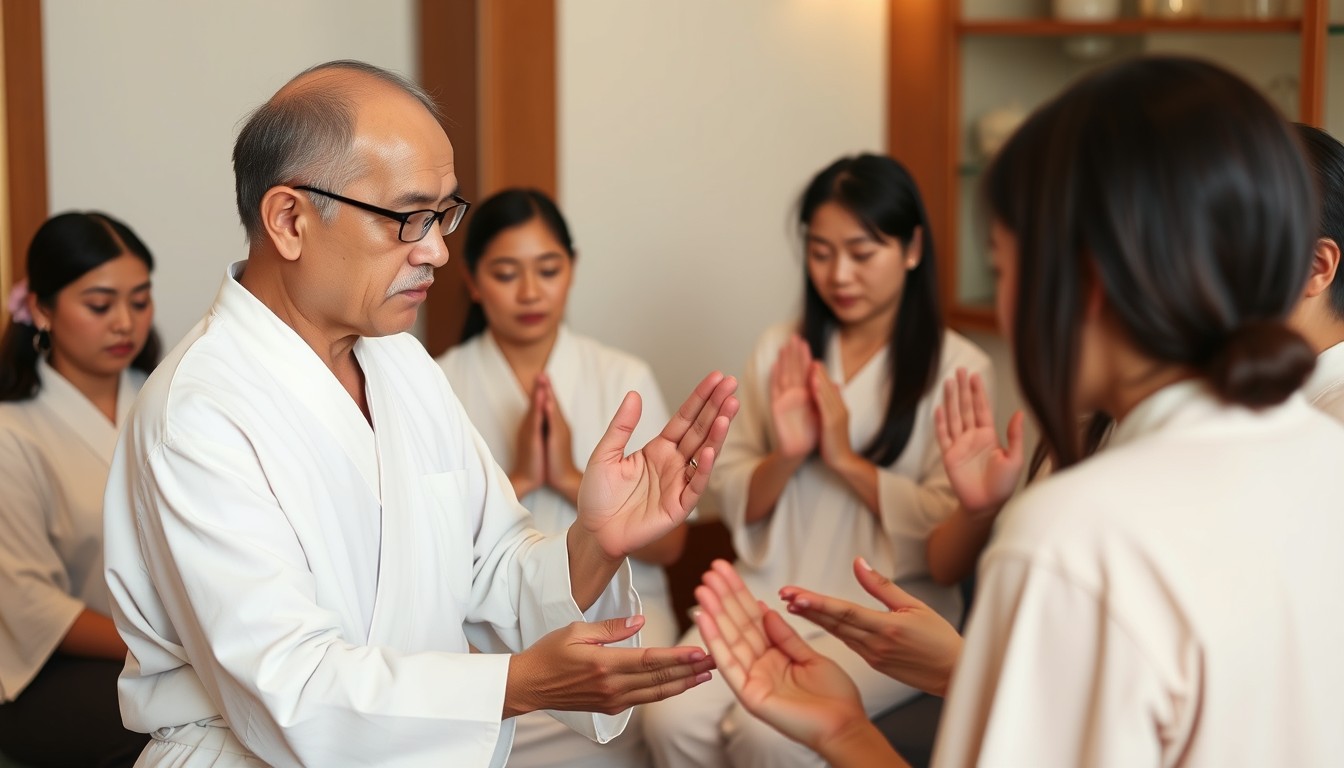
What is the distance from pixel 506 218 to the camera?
2795 mm

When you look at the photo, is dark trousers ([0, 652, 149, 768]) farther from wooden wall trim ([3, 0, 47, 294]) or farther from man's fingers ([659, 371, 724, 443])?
man's fingers ([659, 371, 724, 443])

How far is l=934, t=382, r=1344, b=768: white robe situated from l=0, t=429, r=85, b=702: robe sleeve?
193 centimetres

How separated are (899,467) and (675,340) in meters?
1.05

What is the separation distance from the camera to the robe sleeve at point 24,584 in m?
2.45

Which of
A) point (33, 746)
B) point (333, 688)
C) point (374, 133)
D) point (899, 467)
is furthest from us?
point (899, 467)

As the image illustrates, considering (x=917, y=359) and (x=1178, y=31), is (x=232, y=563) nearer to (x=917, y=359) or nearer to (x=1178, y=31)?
(x=917, y=359)

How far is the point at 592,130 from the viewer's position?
3.44m

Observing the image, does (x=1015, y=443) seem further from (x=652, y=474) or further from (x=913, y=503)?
(x=652, y=474)

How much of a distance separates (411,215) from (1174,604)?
1018 mm

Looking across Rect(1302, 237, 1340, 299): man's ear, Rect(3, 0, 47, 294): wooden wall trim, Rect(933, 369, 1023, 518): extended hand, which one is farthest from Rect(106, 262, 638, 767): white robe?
Rect(3, 0, 47, 294): wooden wall trim

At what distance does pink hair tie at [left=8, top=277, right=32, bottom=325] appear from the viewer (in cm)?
262

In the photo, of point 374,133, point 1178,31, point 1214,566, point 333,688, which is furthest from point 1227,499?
point 1178,31

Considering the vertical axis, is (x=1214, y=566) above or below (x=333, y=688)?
above

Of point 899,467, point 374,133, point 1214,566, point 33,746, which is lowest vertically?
point 33,746
